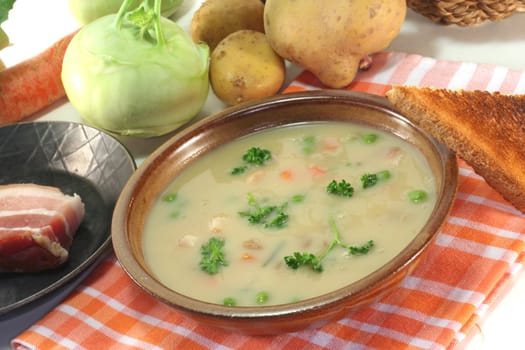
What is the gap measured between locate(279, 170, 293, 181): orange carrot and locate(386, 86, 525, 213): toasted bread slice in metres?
0.25

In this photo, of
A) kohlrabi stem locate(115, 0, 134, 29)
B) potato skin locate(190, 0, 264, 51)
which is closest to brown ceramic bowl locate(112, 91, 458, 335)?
kohlrabi stem locate(115, 0, 134, 29)

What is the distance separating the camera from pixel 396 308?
1.38 metres

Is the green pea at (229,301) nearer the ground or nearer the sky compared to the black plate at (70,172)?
nearer the sky

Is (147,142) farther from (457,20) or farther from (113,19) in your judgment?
(457,20)

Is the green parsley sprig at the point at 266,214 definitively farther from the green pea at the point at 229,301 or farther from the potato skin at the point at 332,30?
the potato skin at the point at 332,30

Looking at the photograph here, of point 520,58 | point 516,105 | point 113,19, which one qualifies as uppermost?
point 113,19

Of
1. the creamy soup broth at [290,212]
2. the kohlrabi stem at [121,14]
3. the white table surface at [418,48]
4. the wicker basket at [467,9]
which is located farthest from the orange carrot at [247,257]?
the wicker basket at [467,9]

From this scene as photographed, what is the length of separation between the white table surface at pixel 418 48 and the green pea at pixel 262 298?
337mm

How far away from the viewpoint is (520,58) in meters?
2.04

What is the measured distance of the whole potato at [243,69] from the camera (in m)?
1.97

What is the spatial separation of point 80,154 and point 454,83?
94 cm

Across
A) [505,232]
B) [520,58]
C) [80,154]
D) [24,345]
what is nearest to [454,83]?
[520,58]

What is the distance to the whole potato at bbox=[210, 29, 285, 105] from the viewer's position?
1.97 metres

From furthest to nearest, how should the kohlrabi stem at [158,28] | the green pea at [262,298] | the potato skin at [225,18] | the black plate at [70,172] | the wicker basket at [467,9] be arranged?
the potato skin at [225,18] → the wicker basket at [467,9] → the kohlrabi stem at [158,28] → the black plate at [70,172] → the green pea at [262,298]
